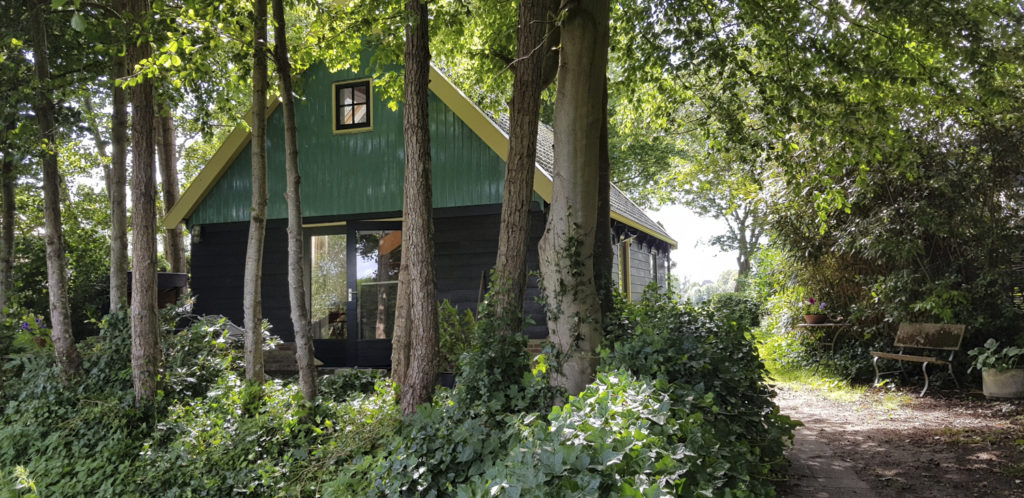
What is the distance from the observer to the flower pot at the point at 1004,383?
7680mm

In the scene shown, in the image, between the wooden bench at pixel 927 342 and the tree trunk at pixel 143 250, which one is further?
the wooden bench at pixel 927 342

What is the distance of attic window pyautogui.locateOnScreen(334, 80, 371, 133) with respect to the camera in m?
11.1

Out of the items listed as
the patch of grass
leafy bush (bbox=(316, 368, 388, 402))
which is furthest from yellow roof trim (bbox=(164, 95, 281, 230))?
the patch of grass

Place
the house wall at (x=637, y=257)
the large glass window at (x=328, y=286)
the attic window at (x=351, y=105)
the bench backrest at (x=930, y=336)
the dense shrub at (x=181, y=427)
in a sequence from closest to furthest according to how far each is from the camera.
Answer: the dense shrub at (x=181, y=427), the bench backrest at (x=930, y=336), the attic window at (x=351, y=105), the large glass window at (x=328, y=286), the house wall at (x=637, y=257)

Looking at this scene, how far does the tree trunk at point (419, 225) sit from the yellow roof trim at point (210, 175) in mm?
6130

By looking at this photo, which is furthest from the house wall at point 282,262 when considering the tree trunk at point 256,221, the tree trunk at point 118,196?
the tree trunk at point 256,221

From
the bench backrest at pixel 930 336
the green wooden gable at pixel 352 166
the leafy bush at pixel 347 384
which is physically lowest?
the leafy bush at pixel 347 384

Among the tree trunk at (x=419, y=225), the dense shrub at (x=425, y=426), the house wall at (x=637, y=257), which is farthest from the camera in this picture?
the house wall at (x=637, y=257)

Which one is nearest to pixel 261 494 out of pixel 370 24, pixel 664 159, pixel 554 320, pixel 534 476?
pixel 554 320

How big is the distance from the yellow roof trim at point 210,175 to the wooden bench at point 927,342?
33.4 ft

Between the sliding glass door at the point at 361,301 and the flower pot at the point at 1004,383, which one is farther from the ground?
the sliding glass door at the point at 361,301

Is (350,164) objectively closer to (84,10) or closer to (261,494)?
(84,10)

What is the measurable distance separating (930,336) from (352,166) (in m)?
8.81

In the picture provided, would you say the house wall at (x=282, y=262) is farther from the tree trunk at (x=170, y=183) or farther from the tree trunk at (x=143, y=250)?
the tree trunk at (x=143, y=250)
